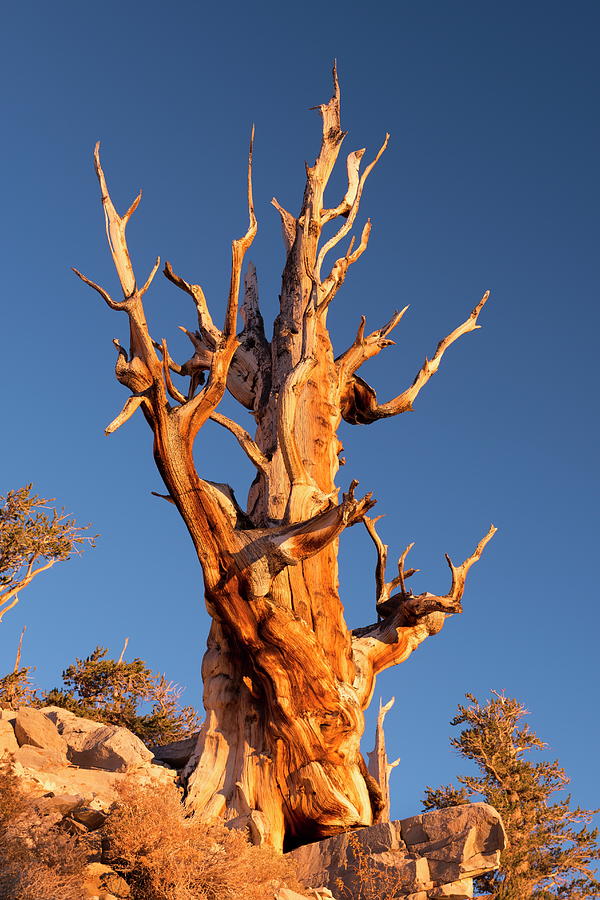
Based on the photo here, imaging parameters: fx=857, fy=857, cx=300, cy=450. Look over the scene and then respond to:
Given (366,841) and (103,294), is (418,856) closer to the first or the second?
(366,841)

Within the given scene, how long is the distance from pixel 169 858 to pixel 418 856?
98.0 inches

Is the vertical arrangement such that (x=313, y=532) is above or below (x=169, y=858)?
above

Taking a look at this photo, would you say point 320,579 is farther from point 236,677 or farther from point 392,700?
point 392,700

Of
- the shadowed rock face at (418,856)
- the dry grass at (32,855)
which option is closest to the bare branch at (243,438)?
the shadowed rock face at (418,856)

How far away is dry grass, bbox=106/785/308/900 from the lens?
17.2 ft

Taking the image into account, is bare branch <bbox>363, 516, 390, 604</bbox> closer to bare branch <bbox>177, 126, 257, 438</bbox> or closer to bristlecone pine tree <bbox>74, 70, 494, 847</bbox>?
bristlecone pine tree <bbox>74, 70, 494, 847</bbox>

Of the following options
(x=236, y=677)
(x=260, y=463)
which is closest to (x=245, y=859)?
(x=236, y=677)

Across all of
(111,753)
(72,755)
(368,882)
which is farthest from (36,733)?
(368,882)

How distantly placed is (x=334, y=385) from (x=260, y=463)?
2.00m

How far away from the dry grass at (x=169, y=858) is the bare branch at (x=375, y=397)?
687cm

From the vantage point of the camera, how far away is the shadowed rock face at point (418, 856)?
6707mm

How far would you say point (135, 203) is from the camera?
28.1ft

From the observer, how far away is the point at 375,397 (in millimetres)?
11812

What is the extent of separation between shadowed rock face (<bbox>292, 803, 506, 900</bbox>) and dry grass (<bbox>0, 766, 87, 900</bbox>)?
2482mm
